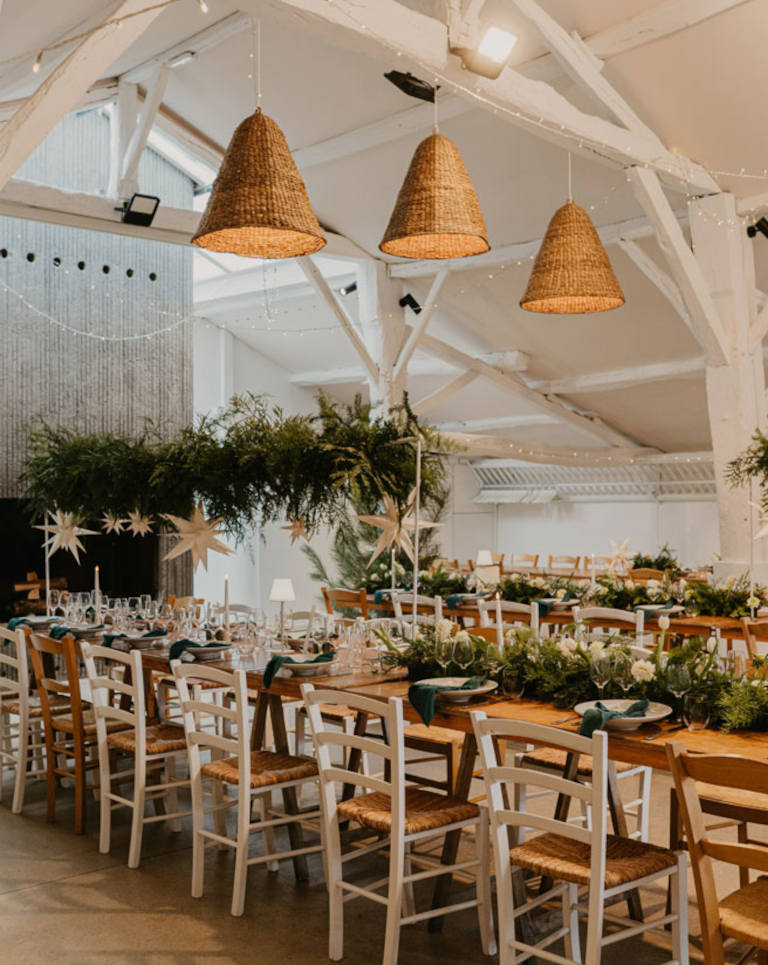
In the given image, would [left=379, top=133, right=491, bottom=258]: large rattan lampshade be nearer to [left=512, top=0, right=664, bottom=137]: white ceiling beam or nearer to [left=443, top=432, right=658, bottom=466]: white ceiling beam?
[left=512, top=0, right=664, bottom=137]: white ceiling beam

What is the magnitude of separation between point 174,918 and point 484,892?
129cm

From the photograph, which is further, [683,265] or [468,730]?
[683,265]

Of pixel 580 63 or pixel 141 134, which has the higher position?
pixel 141 134

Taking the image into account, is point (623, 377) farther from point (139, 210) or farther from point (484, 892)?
point (484, 892)

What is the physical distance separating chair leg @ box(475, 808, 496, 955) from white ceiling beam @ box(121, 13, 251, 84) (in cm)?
733

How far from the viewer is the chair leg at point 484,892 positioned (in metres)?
3.84

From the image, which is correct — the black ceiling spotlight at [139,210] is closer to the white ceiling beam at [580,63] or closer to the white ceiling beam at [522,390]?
the white ceiling beam at [522,390]

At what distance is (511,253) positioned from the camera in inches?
448

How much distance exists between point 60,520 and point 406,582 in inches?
151

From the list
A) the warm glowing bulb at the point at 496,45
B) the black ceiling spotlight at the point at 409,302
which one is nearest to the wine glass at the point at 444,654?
the warm glowing bulb at the point at 496,45

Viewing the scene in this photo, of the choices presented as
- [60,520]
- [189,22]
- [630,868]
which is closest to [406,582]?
[60,520]

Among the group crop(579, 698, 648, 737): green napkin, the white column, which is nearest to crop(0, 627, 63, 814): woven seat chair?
crop(579, 698, 648, 737): green napkin

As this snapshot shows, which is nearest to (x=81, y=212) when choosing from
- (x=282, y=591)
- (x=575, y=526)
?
(x=282, y=591)

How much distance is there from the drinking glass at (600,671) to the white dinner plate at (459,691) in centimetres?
43
